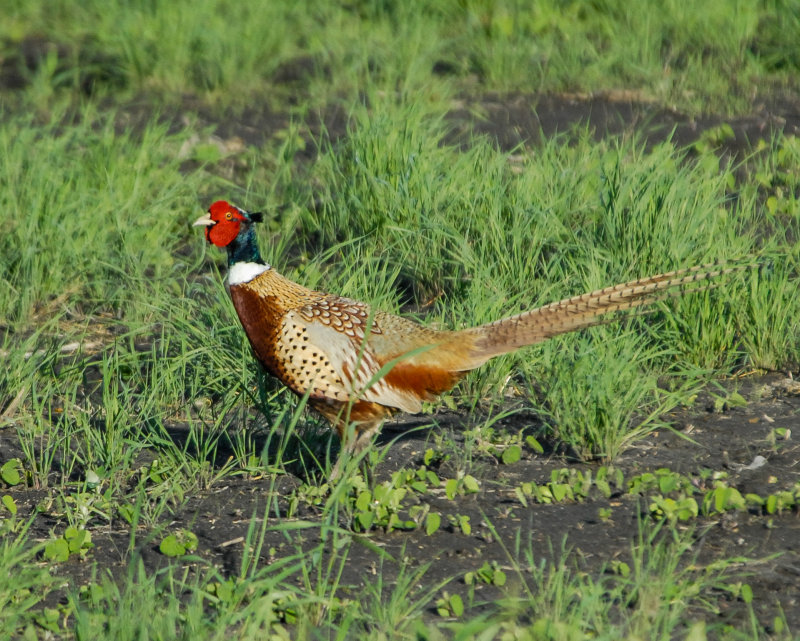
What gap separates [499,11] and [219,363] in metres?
4.09

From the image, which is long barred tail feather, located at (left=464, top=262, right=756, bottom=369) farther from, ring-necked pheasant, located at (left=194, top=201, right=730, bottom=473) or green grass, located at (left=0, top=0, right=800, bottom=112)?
green grass, located at (left=0, top=0, right=800, bottom=112)

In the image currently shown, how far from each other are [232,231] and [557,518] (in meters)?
1.36

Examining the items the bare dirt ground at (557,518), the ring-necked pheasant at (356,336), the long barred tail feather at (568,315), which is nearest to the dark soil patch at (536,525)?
the bare dirt ground at (557,518)

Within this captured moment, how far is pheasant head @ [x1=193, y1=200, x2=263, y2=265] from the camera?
379cm

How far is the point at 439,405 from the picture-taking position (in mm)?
4234

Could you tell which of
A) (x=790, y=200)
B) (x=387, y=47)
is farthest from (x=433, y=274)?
(x=387, y=47)

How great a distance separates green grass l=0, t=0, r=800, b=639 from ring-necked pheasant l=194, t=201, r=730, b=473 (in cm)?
22

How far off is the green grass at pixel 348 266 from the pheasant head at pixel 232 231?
434 millimetres

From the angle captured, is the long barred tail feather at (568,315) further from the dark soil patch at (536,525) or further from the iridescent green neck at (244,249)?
the iridescent green neck at (244,249)

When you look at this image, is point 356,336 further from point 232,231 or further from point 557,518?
point 557,518

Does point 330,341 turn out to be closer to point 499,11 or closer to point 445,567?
point 445,567

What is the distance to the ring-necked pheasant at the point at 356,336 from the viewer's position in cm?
358

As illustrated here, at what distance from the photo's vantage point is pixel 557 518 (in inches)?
133

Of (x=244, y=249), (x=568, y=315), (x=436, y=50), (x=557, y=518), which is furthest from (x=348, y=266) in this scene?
(x=436, y=50)
